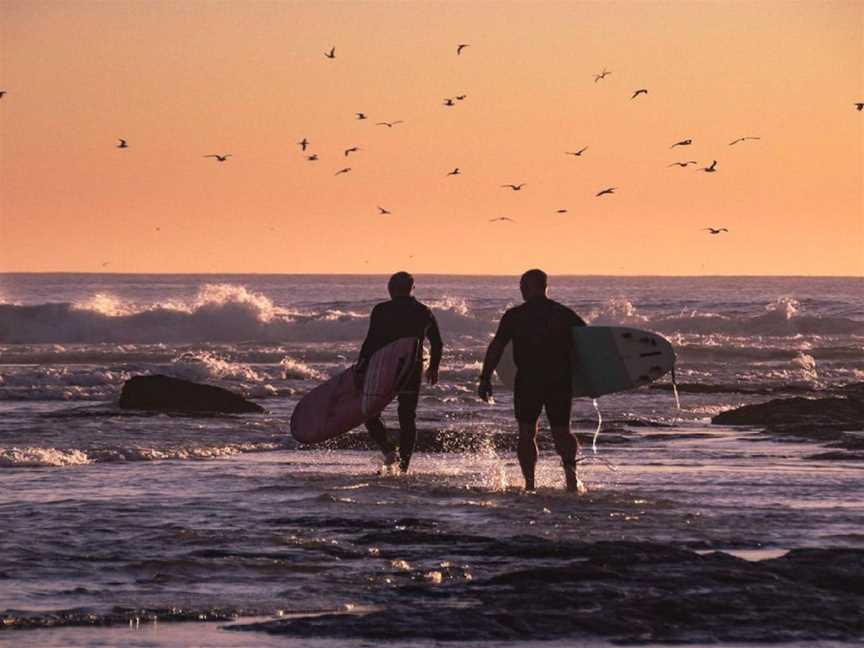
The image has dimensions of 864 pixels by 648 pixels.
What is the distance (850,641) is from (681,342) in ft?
150

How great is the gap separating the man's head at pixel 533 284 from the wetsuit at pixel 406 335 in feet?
4.50

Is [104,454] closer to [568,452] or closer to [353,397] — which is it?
[353,397]

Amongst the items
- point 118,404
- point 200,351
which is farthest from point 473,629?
point 200,351

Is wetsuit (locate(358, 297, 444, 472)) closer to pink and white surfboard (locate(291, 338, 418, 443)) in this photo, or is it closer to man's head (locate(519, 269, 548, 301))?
pink and white surfboard (locate(291, 338, 418, 443))

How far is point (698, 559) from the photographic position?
375 inches

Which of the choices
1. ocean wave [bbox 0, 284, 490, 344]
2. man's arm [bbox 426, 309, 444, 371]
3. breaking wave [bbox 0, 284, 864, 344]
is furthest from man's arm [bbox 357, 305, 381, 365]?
ocean wave [bbox 0, 284, 490, 344]

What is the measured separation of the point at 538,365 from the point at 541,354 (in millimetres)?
84

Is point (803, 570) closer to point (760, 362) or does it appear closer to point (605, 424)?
point (605, 424)

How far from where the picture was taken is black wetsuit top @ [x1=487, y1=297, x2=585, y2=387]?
13219 mm

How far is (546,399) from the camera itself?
13.3 meters

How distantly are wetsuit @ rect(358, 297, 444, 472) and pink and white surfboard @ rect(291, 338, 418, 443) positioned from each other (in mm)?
56

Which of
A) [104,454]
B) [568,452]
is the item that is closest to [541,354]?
[568,452]

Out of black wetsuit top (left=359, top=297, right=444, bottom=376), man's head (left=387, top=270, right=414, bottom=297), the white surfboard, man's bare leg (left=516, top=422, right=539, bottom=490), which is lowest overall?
man's bare leg (left=516, top=422, right=539, bottom=490)

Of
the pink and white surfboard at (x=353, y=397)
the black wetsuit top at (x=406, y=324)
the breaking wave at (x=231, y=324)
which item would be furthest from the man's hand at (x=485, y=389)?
the breaking wave at (x=231, y=324)
